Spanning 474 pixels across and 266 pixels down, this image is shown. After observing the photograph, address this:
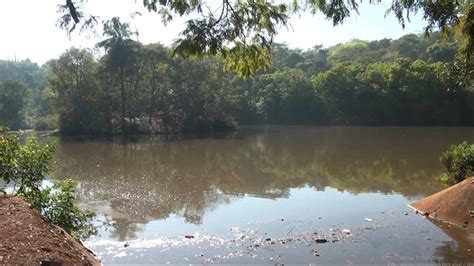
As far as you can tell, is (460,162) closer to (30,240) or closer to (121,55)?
(30,240)

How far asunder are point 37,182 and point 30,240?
229 centimetres

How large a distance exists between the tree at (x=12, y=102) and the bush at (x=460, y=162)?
50.7 m

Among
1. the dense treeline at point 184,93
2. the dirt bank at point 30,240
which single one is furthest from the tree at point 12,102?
the dirt bank at point 30,240

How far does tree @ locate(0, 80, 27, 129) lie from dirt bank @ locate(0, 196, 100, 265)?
53.6m

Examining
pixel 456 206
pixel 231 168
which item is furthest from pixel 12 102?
pixel 456 206

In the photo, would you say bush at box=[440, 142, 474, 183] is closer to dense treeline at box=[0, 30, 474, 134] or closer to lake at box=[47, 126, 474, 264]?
lake at box=[47, 126, 474, 264]

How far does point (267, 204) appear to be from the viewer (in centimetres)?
1450

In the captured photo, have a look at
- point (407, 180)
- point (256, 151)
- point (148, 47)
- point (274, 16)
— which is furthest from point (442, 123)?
point (274, 16)

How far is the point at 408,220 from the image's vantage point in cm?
1188

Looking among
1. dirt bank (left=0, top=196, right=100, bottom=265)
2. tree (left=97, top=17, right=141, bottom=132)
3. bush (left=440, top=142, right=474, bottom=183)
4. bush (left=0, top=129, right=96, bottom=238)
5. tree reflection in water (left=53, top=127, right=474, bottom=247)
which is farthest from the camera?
tree (left=97, top=17, right=141, bottom=132)

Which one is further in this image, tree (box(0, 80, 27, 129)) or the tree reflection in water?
tree (box(0, 80, 27, 129))

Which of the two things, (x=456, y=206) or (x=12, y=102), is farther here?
(x=12, y=102)

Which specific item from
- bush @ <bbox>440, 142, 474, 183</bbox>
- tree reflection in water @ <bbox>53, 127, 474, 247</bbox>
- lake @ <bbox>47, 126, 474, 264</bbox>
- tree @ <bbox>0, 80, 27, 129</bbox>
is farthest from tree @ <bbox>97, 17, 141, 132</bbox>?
bush @ <bbox>440, 142, 474, 183</bbox>

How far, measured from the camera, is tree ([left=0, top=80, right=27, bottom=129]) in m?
55.5
